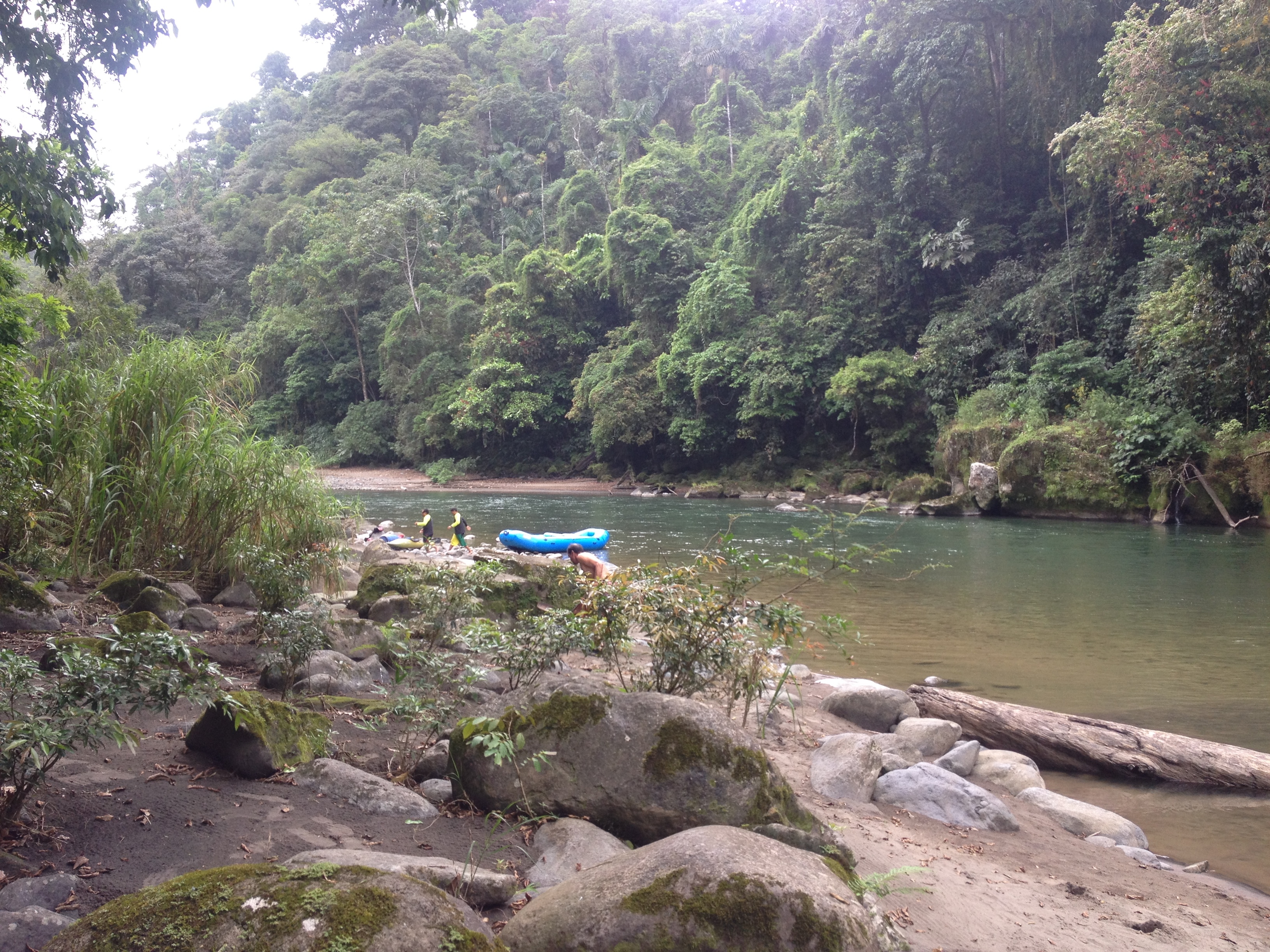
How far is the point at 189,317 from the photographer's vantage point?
4259cm

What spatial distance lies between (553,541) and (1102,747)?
8881 millimetres

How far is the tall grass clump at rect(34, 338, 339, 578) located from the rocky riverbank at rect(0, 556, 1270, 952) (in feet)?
3.29

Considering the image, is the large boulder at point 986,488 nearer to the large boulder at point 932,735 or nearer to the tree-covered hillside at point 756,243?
the tree-covered hillside at point 756,243

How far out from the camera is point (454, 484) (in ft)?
114

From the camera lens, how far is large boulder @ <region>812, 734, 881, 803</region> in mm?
4199

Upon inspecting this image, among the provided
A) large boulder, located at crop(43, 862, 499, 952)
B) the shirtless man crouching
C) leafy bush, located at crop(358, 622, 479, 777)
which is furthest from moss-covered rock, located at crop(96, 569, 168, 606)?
large boulder, located at crop(43, 862, 499, 952)

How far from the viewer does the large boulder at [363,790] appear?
9.77 ft

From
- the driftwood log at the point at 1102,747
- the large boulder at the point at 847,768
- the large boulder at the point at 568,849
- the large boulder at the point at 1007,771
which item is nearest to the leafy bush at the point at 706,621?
the large boulder at the point at 847,768

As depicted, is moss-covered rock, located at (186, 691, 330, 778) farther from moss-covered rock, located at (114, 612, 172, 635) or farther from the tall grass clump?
the tall grass clump

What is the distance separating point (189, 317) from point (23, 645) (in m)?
44.3

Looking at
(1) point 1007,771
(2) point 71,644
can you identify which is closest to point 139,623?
(2) point 71,644

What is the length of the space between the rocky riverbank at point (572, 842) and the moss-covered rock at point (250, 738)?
0.4 inches

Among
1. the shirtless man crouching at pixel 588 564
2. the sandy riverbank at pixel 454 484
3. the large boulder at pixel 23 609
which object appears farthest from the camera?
the sandy riverbank at pixel 454 484

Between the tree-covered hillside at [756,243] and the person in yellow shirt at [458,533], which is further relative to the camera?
the tree-covered hillside at [756,243]
